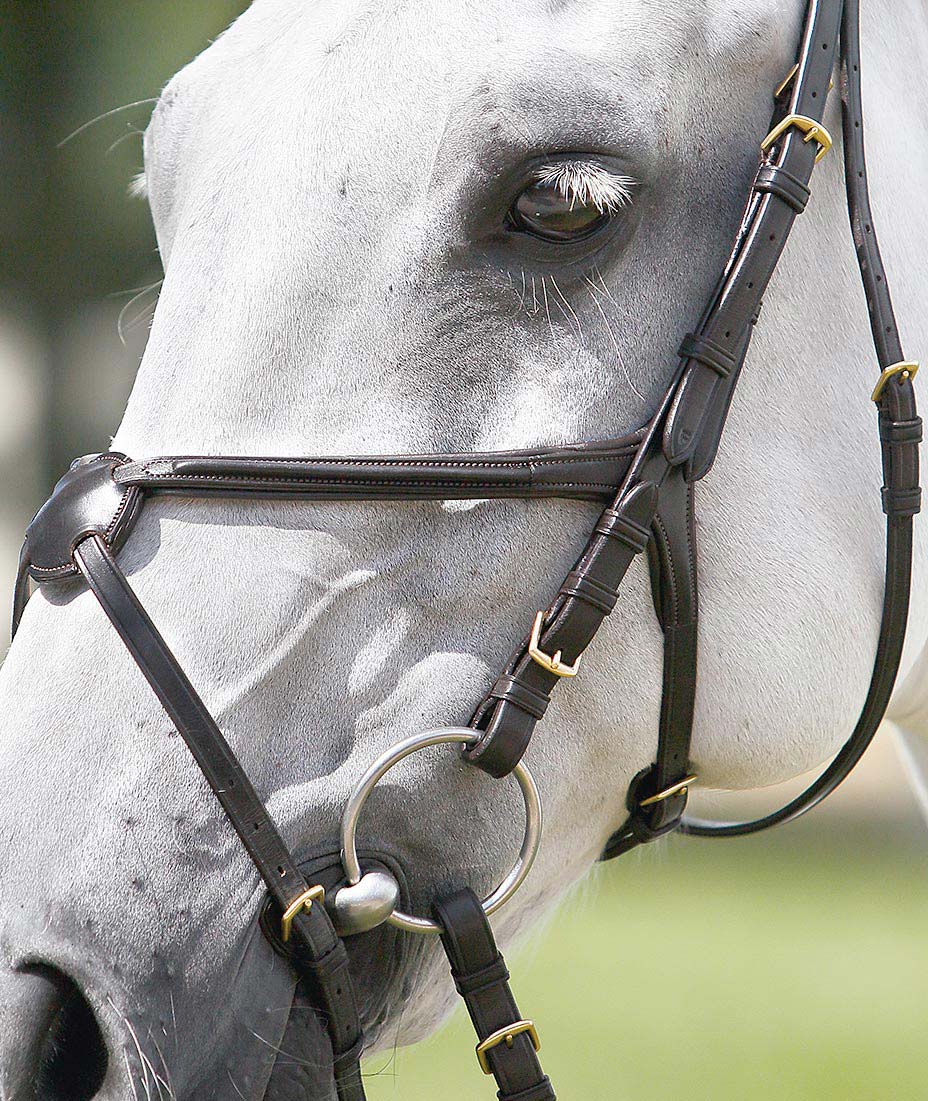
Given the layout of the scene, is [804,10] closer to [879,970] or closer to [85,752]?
Answer: [85,752]

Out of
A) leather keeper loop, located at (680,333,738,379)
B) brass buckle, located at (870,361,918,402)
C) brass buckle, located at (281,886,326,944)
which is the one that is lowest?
brass buckle, located at (281,886,326,944)

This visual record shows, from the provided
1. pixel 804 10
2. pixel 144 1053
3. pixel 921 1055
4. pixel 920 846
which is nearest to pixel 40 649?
pixel 144 1053

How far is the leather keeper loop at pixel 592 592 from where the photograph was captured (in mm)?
1280

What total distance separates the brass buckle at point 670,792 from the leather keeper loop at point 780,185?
2.22 ft

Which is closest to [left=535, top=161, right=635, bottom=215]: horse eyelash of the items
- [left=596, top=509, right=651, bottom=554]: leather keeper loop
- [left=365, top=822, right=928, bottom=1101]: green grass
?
[left=596, top=509, right=651, bottom=554]: leather keeper loop

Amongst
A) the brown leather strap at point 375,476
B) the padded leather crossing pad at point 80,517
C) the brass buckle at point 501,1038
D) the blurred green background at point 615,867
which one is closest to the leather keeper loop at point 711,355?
the brown leather strap at point 375,476

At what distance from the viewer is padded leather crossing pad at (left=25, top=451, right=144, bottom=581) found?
1.27 meters

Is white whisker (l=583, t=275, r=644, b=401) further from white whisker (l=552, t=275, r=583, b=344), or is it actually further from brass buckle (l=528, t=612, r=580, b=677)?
brass buckle (l=528, t=612, r=580, b=677)

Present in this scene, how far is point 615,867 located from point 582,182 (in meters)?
5.94

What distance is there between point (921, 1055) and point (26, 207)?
842cm

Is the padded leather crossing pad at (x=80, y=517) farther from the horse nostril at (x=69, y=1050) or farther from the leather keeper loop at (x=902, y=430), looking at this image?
the leather keeper loop at (x=902, y=430)

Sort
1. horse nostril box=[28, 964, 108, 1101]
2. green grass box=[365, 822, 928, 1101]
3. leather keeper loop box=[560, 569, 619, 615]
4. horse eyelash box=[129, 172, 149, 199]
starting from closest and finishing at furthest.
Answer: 1. horse nostril box=[28, 964, 108, 1101]
2. leather keeper loop box=[560, 569, 619, 615]
3. horse eyelash box=[129, 172, 149, 199]
4. green grass box=[365, 822, 928, 1101]

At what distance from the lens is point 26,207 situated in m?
9.36

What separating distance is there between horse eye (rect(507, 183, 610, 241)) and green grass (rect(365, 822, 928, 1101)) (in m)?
2.74
